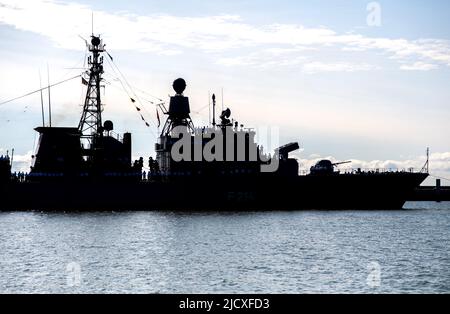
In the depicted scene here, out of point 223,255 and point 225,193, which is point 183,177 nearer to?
point 225,193

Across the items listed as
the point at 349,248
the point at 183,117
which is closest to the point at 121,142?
the point at 183,117

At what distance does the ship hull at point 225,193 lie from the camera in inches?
3359

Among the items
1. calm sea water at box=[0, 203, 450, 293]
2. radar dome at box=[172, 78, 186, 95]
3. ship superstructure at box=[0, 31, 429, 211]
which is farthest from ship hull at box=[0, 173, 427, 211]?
calm sea water at box=[0, 203, 450, 293]

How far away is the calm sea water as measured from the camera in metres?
33.6

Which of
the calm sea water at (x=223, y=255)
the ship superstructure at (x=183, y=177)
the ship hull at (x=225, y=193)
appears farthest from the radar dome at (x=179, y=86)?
the calm sea water at (x=223, y=255)

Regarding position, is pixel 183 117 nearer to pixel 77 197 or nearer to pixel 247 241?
pixel 77 197

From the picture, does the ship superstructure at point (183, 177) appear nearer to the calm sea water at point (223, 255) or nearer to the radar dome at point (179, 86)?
the radar dome at point (179, 86)

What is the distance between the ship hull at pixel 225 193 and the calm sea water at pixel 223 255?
47.4 ft

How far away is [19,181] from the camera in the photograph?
89312mm

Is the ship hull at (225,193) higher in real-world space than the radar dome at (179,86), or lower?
lower

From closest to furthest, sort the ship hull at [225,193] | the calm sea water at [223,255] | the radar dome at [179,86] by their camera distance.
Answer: the calm sea water at [223,255] → the ship hull at [225,193] → the radar dome at [179,86]

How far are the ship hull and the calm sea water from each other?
14.4m
